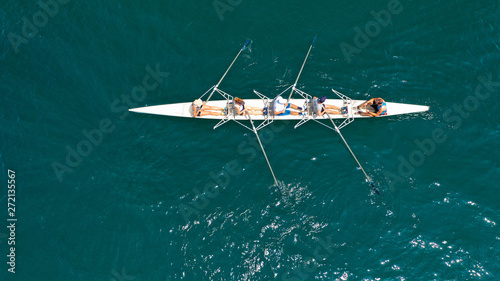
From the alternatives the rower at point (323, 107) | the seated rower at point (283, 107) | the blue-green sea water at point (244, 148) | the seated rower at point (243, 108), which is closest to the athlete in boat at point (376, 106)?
the blue-green sea water at point (244, 148)

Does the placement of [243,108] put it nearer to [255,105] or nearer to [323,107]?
[255,105]

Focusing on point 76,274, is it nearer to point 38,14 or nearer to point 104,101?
point 104,101

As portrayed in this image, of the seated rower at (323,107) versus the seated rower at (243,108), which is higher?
the seated rower at (323,107)

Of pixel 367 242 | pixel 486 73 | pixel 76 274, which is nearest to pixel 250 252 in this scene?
pixel 367 242

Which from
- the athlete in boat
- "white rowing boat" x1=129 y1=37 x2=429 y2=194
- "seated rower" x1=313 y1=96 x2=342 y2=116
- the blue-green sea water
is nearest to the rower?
"seated rower" x1=313 y1=96 x2=342 y2=116

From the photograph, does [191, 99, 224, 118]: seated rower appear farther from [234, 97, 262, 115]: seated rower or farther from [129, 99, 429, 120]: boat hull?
[234, 97, 262, 115]: seated rower

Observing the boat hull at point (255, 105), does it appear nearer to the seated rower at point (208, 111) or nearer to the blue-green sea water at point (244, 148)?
the seated rower at point (208, 111)
